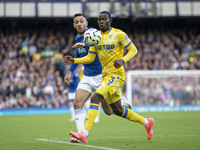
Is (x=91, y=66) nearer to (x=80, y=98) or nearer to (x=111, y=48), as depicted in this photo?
(x=80, y=98)

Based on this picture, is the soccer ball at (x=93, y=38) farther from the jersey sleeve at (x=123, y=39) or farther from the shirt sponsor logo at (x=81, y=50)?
the shirt sponsor logo at (x=81, y=50)

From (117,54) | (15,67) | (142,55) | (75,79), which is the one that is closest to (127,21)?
(142,55)

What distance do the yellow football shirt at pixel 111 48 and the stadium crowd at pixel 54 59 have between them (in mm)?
17180

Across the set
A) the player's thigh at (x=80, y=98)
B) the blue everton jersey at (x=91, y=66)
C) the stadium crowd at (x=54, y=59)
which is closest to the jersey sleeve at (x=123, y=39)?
the blue everton jersey at (x=91, y=66)

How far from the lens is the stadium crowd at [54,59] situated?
2520cm

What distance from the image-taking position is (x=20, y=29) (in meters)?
33.4

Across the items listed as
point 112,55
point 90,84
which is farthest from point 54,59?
point 112,55

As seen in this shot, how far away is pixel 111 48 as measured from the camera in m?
7.83

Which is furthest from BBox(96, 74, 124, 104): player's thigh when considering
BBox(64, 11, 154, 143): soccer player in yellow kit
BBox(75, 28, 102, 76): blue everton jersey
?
BBox(75, 28, 102, 76): blue everton jersey

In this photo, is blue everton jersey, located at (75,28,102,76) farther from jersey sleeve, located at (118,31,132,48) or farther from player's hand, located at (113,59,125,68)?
player's hand, located at (113,59,125,68)

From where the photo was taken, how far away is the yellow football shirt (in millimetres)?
7805

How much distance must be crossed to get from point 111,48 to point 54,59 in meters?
23.3

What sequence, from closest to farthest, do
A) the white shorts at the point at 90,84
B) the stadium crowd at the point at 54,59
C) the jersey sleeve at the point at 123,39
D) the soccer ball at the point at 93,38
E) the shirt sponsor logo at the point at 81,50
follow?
the soccer ball at the point at 93,38 < the jersey sleeve at the point at 123,39 < the white shorts at the point at 90,84 < the shirt sponsor logo at the point at 81,50 < the stadium crowd at the point at 54,59

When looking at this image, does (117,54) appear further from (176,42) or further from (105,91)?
(176,42)
